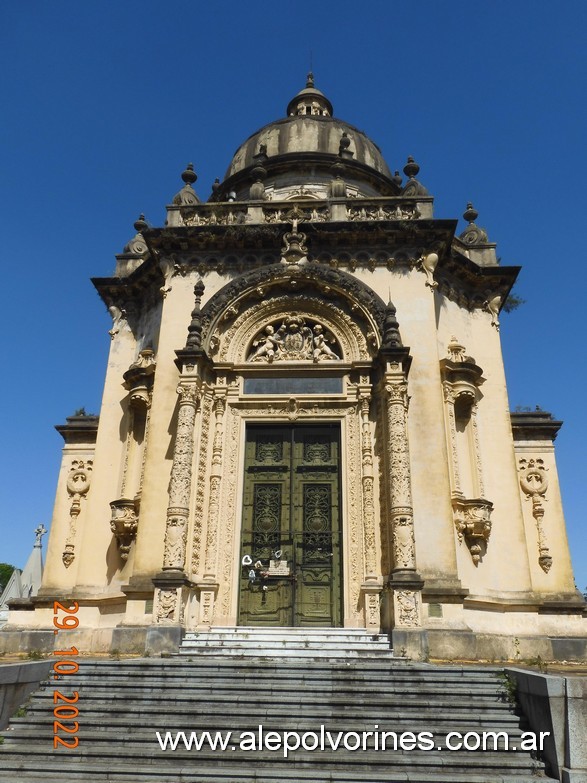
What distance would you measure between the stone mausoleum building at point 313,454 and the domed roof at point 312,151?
5127 mm

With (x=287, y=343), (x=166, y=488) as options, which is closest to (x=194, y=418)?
(x=166, y=488)

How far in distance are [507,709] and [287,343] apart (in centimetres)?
916

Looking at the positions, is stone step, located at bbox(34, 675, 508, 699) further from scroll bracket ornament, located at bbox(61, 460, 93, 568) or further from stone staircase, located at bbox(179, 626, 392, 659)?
scroll bracket ornament, located at bbox(61, 460, 93, 568)

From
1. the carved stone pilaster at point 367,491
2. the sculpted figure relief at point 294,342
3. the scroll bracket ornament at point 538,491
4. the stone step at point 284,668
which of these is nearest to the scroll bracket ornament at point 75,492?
the sculpted figure relief at point 294,342

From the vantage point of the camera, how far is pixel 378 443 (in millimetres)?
13578

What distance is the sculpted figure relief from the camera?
14773mm

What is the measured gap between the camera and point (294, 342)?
14922mm

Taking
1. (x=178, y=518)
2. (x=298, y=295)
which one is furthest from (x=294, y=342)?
(x=178, y=518)

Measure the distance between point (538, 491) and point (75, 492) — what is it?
12.3 m

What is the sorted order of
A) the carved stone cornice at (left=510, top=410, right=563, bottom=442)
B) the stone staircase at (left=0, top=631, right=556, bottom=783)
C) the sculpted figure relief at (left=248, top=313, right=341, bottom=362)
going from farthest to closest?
the carved stone cornice at (left=510, top=410, right=563, bottom=442), the sculpted figure relief at (left=248, top=313, right=341, bottom=362), the stone staircase at (left=0, top=631, right=556, bottom=783)

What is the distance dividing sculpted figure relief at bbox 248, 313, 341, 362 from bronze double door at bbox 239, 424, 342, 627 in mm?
1716

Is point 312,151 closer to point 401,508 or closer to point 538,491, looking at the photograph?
point 538,491

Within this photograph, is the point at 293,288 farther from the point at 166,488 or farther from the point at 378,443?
the point at 166,488

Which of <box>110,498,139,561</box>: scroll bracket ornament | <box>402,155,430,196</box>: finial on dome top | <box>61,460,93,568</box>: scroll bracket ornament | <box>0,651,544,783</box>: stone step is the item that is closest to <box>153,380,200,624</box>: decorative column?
<box>0,651,544,783</box>: stone step
